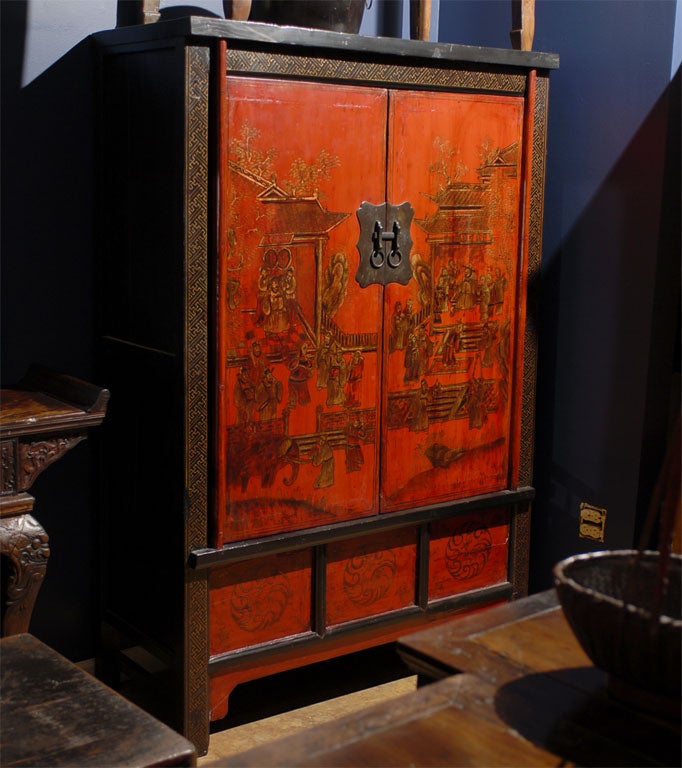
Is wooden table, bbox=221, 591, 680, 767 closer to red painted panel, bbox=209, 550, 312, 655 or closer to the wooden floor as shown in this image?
red painted panel, bbox=209, 550, 312, 655

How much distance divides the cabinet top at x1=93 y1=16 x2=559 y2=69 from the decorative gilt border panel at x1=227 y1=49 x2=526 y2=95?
3 cm

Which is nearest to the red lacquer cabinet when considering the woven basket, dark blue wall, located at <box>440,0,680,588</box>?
dark blue wall, located at <box>440,0,680,588</box>

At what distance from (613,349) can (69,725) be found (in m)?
2.04

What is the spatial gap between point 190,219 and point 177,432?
0.54 meters

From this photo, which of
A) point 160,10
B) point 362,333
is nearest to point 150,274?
point 362,333

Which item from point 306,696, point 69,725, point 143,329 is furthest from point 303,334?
point 69,725

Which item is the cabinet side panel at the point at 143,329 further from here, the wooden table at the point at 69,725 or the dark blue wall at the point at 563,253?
the wooden table at the point at 69,725

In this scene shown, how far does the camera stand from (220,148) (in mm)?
Result: 2717

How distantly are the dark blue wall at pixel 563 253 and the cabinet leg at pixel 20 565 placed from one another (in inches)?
21.6

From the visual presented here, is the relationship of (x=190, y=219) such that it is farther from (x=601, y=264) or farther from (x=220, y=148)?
(x=601, y=264)

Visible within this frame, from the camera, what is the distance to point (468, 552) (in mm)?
3410

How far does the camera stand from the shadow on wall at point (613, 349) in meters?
3.21

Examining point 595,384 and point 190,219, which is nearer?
point 190,219

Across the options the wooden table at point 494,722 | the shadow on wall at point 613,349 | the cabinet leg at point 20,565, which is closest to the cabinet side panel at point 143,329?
the cabinet leg at point 20,565
